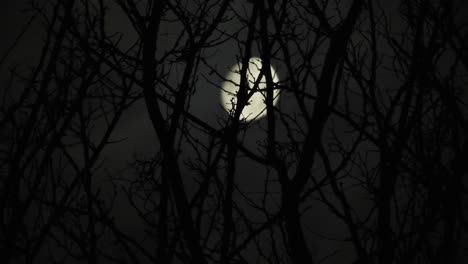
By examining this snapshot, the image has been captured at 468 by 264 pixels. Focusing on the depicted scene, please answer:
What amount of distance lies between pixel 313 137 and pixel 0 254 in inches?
56.7

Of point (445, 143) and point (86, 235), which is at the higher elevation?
point (445, 143)

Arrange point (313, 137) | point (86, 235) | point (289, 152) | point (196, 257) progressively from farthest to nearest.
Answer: point (86, 235) → point (289, 152) → point (196, 257) → point (313, 137)

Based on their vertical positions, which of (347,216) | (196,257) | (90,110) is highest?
(90,110)

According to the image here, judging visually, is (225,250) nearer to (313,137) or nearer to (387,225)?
(313,137)

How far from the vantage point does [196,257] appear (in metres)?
1.43

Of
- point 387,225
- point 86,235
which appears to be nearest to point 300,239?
point 387,225

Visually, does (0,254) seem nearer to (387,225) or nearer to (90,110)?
(387,225)

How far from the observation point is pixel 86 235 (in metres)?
3.55

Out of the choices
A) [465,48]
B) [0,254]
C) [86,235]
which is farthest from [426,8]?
[86,235]

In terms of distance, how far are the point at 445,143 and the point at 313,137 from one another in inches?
84.1

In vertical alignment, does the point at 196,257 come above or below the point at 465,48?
below

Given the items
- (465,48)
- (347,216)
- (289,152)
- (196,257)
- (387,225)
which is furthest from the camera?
(289,152)

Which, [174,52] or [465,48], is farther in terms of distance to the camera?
[174,52]

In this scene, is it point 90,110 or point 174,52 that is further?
point 90,110
